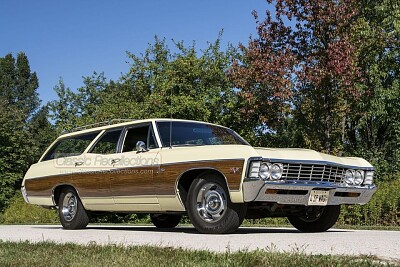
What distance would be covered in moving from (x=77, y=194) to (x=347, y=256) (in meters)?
6.27

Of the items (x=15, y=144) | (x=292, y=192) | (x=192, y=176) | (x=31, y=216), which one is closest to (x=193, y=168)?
(x=192, y=176)

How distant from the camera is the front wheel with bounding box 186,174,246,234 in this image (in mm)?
8016

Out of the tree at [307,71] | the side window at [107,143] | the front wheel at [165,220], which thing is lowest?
the front wheel at [165,220]

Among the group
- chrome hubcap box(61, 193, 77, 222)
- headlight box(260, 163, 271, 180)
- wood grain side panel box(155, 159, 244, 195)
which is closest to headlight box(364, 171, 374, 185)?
headlight box(260, 163, 271, 180)

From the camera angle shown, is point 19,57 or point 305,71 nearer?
point 305,71

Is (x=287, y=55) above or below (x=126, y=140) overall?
above

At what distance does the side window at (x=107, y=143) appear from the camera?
10.1 metres

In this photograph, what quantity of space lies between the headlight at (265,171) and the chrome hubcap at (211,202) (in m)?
0.64

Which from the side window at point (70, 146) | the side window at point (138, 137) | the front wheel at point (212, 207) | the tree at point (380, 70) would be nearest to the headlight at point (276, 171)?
the front wheel at point (212, 207)

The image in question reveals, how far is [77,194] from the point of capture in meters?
10.6

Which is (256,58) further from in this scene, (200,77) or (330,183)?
(330,183)

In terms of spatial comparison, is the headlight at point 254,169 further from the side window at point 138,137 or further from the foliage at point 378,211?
the foliage at point 378,211

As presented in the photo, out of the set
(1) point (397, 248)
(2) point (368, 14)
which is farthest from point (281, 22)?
(1) point (397, 248)

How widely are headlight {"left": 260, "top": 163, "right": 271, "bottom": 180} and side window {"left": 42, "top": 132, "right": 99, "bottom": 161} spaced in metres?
3.94
